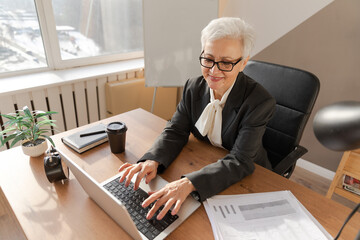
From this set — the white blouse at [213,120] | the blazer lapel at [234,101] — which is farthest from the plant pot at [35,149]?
the blazer lapel at [234,101]

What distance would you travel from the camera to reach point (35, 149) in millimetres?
1027

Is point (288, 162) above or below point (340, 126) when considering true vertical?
below

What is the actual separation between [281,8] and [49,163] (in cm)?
209

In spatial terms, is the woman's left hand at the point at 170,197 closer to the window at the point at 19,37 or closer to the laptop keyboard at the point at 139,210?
the laptop keyboard at the point at 139,210

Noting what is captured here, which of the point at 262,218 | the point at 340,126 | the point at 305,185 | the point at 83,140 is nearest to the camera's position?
the point at 340,126

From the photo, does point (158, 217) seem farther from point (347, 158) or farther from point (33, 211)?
point (347, 158)

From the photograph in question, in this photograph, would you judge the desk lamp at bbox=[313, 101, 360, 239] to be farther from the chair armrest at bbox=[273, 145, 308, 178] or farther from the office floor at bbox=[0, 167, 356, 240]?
the office floor at bbox=[0, 167, 356, 240]

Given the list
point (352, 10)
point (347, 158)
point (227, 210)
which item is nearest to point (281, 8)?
point (352, 10)

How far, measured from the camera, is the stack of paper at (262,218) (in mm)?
725

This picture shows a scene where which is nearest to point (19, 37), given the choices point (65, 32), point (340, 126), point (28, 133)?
point (65, 32)

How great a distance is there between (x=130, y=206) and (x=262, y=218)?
43cm

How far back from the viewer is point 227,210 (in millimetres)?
814

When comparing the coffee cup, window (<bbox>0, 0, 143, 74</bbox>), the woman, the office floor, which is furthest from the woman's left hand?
window (<bbox>0, 0, 143, 74</bbox>)

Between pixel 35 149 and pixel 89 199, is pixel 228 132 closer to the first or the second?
pixel 89 199
